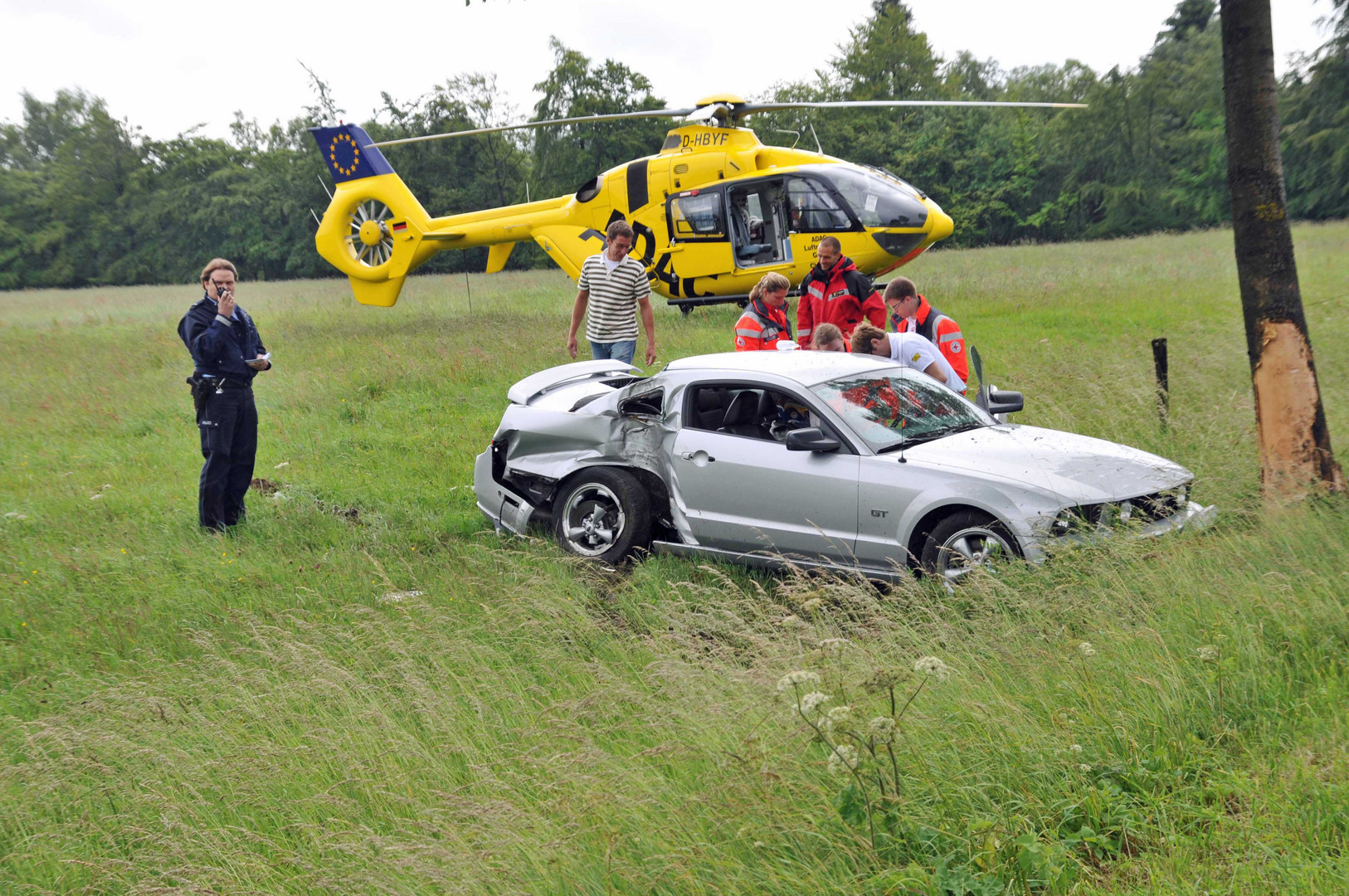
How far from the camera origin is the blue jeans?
961 cm

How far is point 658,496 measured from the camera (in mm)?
6641

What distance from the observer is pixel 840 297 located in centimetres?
887

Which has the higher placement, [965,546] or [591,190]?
[591,190]

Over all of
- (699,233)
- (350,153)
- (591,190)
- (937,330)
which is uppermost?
(350,153)

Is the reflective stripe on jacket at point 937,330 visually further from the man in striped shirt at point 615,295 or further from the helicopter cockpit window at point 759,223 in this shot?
the helicopter cockpit window at point 759,223

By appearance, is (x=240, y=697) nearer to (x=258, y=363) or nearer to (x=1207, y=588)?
(x=258, y=363)

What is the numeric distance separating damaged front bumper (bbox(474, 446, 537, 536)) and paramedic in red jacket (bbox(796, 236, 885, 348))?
2.99m

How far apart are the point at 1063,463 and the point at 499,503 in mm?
3966

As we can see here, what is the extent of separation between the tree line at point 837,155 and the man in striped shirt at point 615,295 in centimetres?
3748

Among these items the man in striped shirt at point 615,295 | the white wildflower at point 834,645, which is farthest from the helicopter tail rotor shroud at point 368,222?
the white wildflower at point 834,645

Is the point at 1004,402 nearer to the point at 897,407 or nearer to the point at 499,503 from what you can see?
the point at 897,407

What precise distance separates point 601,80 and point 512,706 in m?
50.8

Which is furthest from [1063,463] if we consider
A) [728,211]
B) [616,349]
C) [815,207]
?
[728,211]

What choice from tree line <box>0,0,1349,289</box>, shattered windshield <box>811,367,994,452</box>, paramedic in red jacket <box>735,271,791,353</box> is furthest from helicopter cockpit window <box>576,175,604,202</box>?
tree line <box>0,0,1349,289</box>
